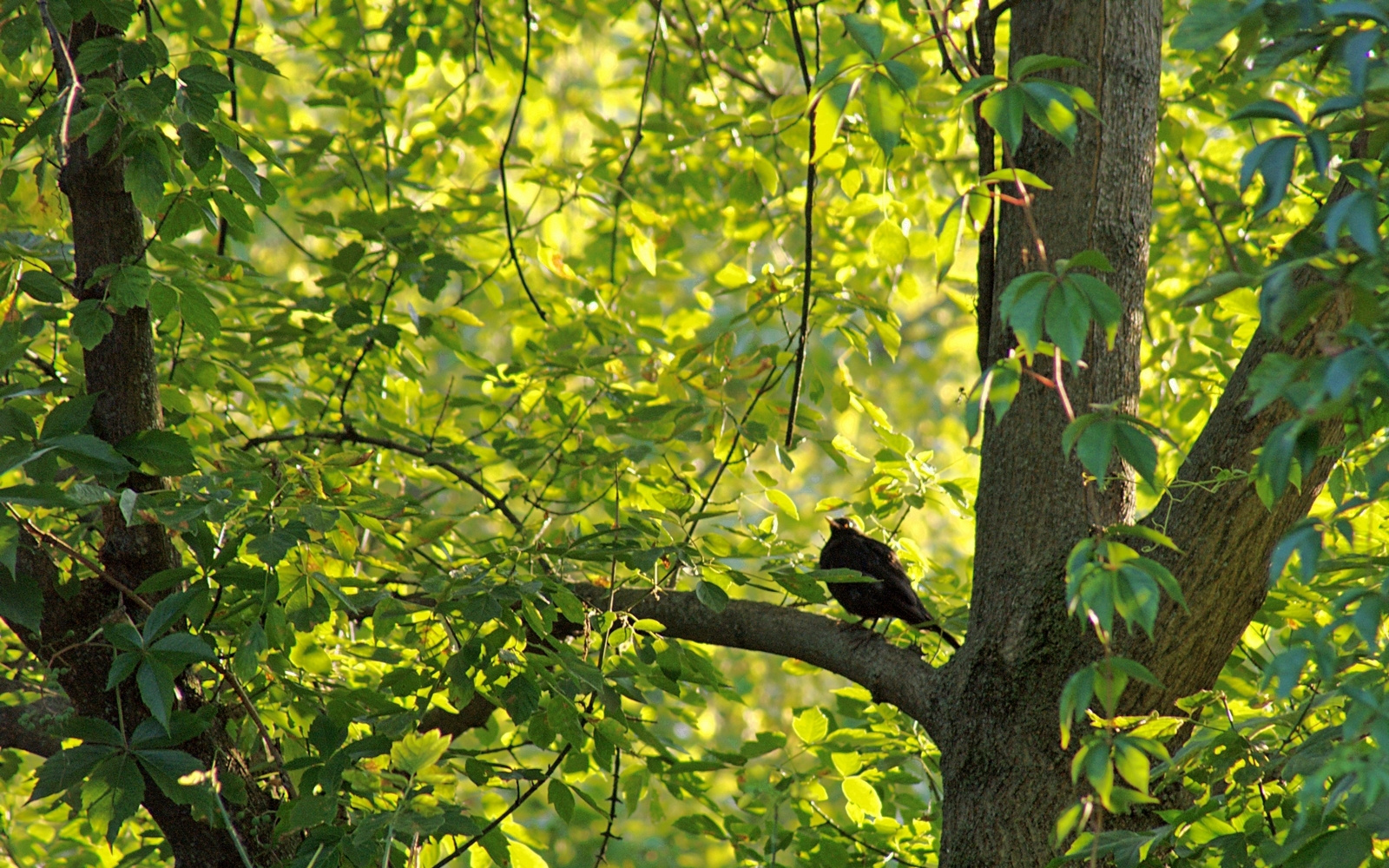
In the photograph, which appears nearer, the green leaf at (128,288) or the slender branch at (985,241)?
the green leaf at (128,288)

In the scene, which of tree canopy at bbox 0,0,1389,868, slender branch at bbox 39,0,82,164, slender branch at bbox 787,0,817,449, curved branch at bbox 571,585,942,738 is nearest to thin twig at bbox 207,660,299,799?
tree canopy at bbox 0,0,1389,868

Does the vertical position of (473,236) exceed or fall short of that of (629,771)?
it exceeds it

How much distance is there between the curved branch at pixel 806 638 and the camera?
2297 millimetres

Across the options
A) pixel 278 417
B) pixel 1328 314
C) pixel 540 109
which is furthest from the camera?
pixel 540 109

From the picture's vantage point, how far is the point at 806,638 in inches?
100

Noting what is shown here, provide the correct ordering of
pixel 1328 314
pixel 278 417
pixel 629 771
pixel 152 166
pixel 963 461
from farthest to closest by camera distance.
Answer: pixel 278 417
pixel 963 461
pixel 629 771
pixel 152 166
pixel 1328 314

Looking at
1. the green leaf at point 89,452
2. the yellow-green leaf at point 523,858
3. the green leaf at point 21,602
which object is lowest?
the yellow-green leaf at point 523,858

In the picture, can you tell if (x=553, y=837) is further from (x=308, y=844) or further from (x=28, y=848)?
(x=308, y=844)

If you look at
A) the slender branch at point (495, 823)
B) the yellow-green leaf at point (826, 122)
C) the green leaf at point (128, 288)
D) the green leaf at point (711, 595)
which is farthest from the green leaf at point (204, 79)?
the slender branch at point (495, 823)

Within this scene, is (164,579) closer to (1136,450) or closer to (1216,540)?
(1136,450)

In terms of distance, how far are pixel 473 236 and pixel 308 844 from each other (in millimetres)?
2076

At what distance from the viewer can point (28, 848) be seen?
335 cm

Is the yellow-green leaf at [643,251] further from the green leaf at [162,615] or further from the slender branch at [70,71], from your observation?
the green leaf at [162,615]

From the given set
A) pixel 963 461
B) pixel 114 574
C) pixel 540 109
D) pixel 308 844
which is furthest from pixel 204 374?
pixel 540 109
